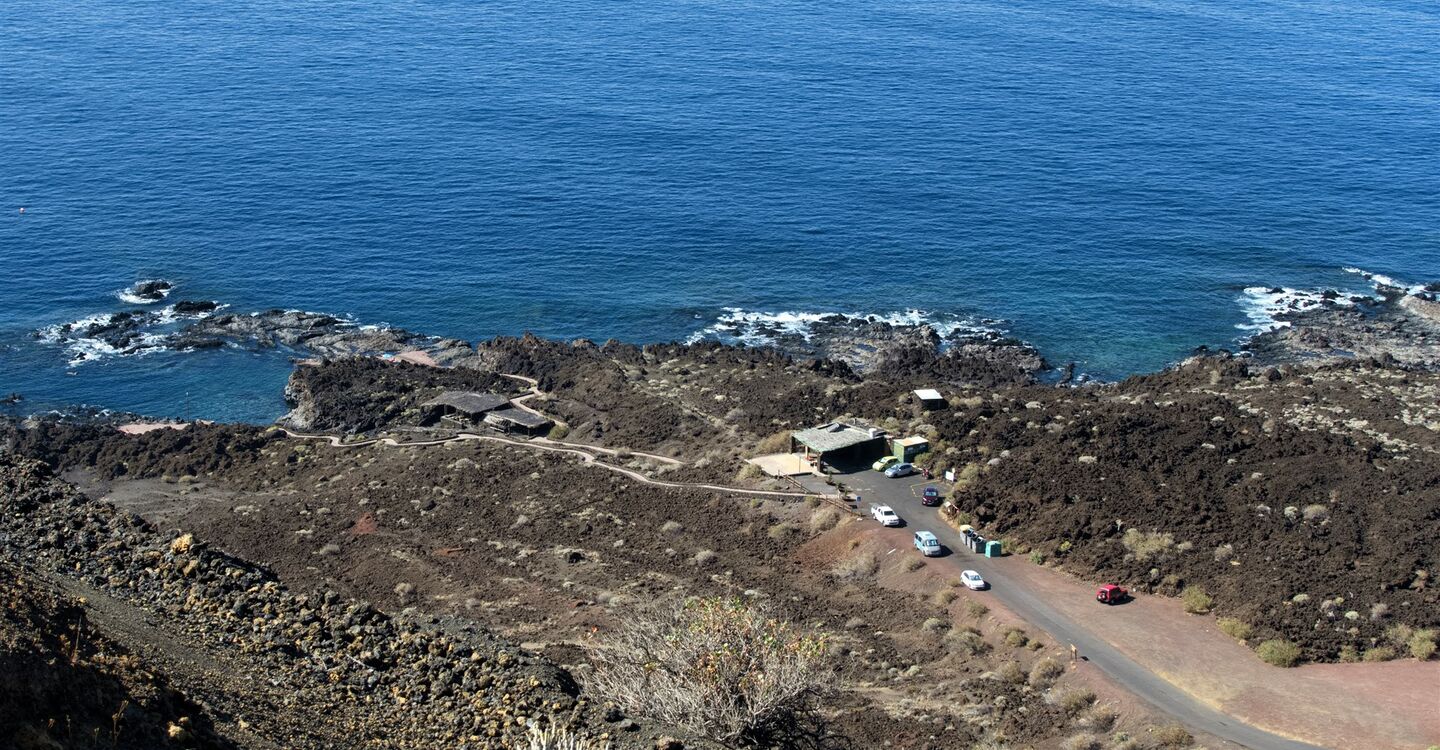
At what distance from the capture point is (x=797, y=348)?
100 meters

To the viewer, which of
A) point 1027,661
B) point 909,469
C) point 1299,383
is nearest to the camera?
point 1027,661

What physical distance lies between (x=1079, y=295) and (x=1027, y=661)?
222 ft

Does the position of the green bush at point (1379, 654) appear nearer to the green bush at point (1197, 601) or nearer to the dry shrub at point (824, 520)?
the green bush at point (1197, 601)

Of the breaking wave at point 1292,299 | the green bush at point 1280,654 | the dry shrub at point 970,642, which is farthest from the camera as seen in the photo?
the breaking wave at point 1292,299

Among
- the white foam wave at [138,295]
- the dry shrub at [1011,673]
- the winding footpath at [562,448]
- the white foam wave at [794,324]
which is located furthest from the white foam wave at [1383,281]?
the white foam wave at [138,295]

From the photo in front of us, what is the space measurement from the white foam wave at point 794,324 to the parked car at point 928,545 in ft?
149

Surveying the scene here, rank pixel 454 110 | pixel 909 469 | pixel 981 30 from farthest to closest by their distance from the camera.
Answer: pixel 981 30 → pixel 454 110 → pixel 909 469

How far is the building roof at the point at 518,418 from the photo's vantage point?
81.1 metres

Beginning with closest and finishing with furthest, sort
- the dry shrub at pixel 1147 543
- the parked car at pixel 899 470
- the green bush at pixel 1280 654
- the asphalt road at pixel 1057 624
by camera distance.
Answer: the asphalt road at pixel 1057 624 < the green bush at pixel 1280 654 < the dry shrub at pixel 1147 543 < the parked car at pixel 899 470

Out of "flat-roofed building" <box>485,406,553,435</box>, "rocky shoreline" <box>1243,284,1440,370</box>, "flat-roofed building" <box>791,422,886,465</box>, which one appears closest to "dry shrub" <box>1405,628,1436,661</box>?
"flat-roofed building" <box>791,422,886,465</box>

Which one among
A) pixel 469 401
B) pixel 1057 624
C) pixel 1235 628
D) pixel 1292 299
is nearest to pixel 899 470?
pixel 1057 624

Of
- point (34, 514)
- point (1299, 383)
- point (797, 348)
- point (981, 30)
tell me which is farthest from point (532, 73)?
point (34, 514)

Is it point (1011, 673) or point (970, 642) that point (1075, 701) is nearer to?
point (1011, 673)

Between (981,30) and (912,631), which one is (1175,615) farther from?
(981,30)
